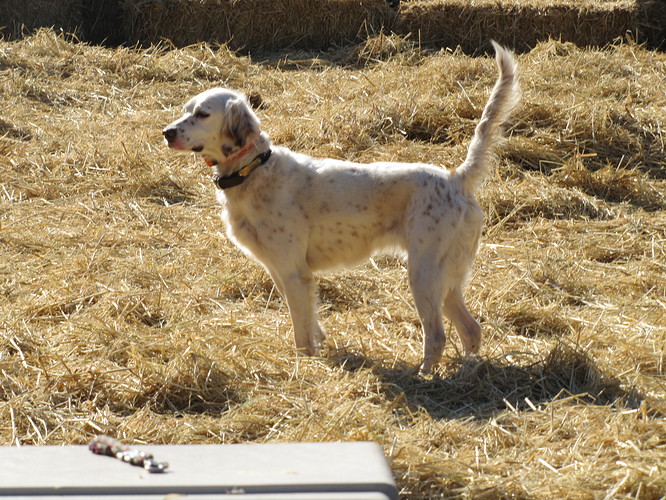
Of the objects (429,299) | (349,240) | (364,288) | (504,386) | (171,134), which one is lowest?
(364,288)

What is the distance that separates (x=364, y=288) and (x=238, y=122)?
4.26 ft

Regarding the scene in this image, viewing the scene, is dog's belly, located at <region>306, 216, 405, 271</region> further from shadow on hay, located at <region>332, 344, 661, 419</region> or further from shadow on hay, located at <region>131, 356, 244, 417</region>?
shadow on hay, located at <region>131, 356, 244, 417</region>

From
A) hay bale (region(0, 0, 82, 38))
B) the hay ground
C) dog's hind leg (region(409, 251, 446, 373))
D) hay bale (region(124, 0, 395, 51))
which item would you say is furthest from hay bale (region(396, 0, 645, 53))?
dog's hind leg (region(409, 251, 446, 373))

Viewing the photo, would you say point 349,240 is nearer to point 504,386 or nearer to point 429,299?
point 429,299

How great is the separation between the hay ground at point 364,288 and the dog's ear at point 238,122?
89 cm

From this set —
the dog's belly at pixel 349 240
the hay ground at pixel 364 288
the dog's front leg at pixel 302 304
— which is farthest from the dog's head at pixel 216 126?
the hay ground at pixel 364 288

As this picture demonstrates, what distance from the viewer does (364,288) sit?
4.84m

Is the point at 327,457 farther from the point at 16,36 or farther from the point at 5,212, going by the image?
the point at 16,36

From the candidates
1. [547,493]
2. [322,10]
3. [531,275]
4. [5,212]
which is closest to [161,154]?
[5,212]

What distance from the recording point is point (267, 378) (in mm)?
3602

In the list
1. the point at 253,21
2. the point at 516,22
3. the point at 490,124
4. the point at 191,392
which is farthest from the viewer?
the point at 253,21

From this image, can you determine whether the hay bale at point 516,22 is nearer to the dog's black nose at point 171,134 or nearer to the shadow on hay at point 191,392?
the dog's black nose at point 171,134

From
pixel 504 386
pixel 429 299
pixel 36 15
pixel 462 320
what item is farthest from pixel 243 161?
pixel 36 15

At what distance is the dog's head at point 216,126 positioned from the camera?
397 centimetres
